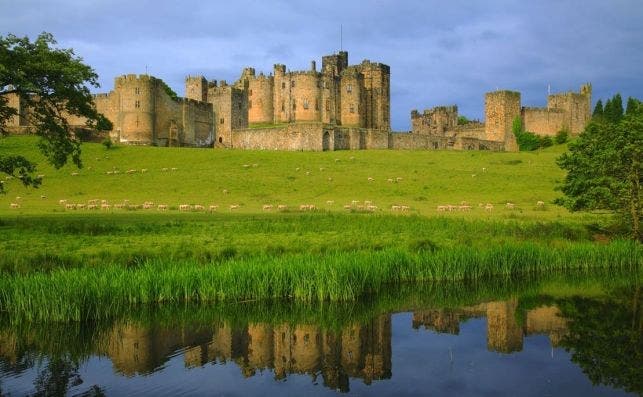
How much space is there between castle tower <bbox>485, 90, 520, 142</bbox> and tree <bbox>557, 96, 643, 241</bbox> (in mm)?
57860

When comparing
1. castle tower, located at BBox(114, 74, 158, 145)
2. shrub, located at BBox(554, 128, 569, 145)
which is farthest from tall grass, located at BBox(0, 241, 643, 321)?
shrub, located at BBox(554, 128, 569, 145)

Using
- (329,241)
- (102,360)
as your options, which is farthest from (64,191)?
(102,360)

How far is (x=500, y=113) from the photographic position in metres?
88.2

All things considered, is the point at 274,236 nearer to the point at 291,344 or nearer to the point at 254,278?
the point at 254,278

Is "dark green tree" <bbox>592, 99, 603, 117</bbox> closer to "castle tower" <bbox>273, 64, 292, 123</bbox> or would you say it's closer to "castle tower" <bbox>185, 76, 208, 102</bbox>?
"castle tower" <bbox>273, 64, 292, 123</bbox>

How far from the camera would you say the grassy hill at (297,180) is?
1741 inches

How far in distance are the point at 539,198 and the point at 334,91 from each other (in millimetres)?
44391

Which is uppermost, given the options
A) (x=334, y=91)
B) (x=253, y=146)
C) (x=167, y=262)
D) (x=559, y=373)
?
(x=334, y=91)

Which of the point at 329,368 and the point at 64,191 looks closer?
the point at 329,368

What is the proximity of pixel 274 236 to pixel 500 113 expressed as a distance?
68.1 m

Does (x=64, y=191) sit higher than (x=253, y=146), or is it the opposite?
(x=253, y=146)

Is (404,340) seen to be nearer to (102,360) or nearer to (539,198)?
(102,360)

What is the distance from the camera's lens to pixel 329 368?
1330cm

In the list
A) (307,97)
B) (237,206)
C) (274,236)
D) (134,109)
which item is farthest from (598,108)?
(274,236)
